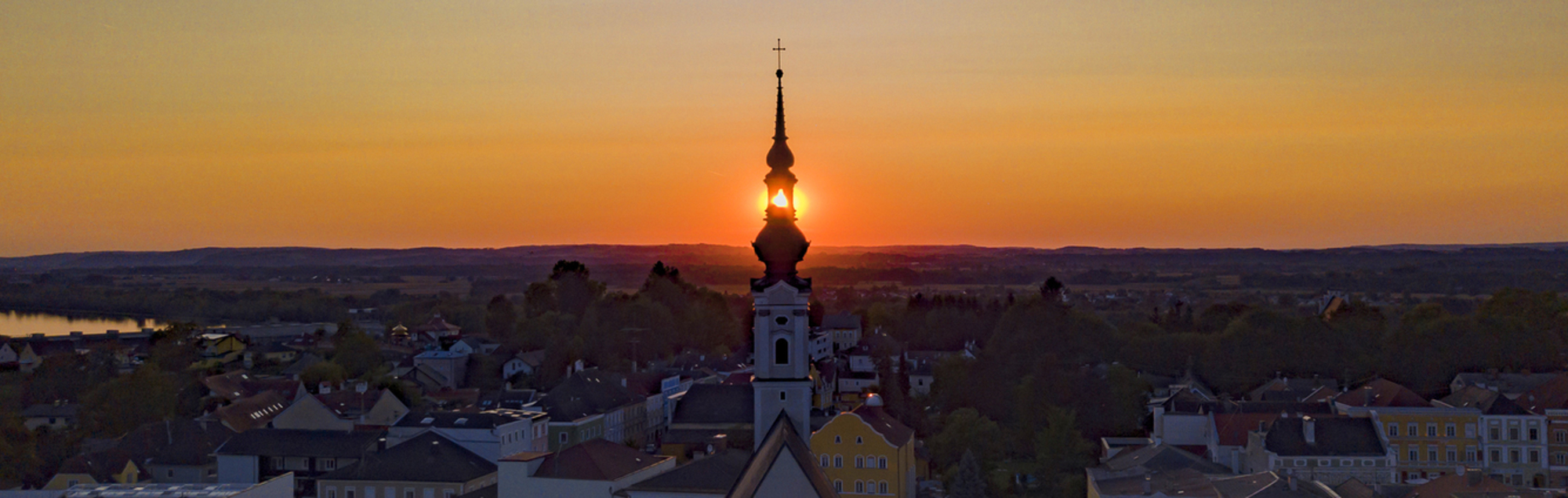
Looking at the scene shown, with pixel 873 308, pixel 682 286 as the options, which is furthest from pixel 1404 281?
pixel 682 286

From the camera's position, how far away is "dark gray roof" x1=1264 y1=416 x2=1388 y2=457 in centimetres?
4306

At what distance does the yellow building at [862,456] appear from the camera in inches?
1677

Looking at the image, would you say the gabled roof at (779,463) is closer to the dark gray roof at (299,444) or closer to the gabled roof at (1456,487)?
the gabled roof at (1456,487)

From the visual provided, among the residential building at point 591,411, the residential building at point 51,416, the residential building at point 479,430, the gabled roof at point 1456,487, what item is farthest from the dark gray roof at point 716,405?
Answer: the residential building at point 51,416

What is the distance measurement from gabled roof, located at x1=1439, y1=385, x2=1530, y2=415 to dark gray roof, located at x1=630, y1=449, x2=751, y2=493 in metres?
30.7

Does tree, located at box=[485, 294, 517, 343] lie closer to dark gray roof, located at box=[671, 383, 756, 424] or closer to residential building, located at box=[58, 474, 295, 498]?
dark gray roof, located at box=[671, 383, 756, 424]

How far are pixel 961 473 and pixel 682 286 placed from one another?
2871 inches

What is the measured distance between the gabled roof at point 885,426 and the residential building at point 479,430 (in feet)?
42.7

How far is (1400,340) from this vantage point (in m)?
73.9

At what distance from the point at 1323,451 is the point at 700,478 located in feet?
69.0

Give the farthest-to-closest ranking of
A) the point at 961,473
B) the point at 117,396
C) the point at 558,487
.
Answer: the point at 117,396, the point at 961,473, the point at 558,487

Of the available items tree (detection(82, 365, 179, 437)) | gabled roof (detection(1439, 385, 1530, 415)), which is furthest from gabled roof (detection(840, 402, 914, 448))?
tree (detection(82, 365, 179, 437))

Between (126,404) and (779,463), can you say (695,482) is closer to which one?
(779,463)

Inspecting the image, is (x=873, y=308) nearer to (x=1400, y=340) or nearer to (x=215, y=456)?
(x=1400, y=340)
